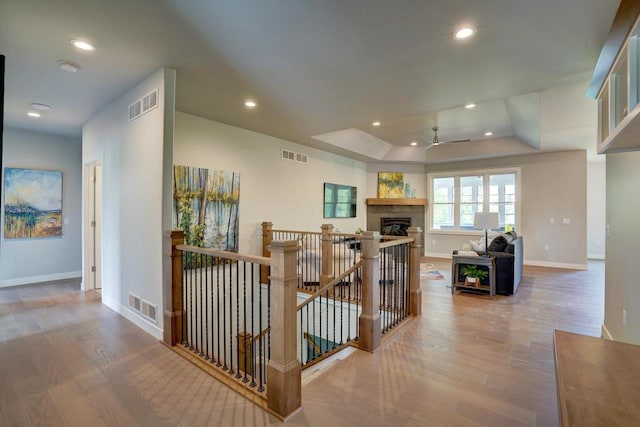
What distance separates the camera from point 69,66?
9.77 ft

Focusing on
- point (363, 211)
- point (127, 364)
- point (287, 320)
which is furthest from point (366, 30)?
point (363, 211)

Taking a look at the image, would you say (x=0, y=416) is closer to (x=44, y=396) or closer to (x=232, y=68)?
(x=44, y=396)

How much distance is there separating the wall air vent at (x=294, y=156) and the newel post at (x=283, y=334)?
14.5ft

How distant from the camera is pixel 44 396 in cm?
214

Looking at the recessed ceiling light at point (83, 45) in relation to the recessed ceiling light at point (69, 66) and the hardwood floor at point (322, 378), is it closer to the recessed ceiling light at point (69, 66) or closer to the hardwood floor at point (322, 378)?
the recessed ceiling light at point (69, 66)

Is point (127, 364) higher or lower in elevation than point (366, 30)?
lower

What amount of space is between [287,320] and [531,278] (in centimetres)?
608

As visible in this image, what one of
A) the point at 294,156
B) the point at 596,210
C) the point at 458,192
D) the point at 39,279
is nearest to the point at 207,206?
the point at 294,156

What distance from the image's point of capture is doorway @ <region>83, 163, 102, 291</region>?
16.0ft

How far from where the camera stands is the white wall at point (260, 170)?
4.61 m

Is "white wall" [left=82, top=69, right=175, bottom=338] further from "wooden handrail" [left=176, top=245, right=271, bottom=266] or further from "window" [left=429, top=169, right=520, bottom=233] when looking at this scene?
"window" [left=429, top=169, right=520, bottom=233]

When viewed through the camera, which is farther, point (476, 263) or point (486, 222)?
point (486, 222)

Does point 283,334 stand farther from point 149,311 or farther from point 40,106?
point 40,106

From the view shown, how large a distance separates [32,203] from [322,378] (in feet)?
19.8
